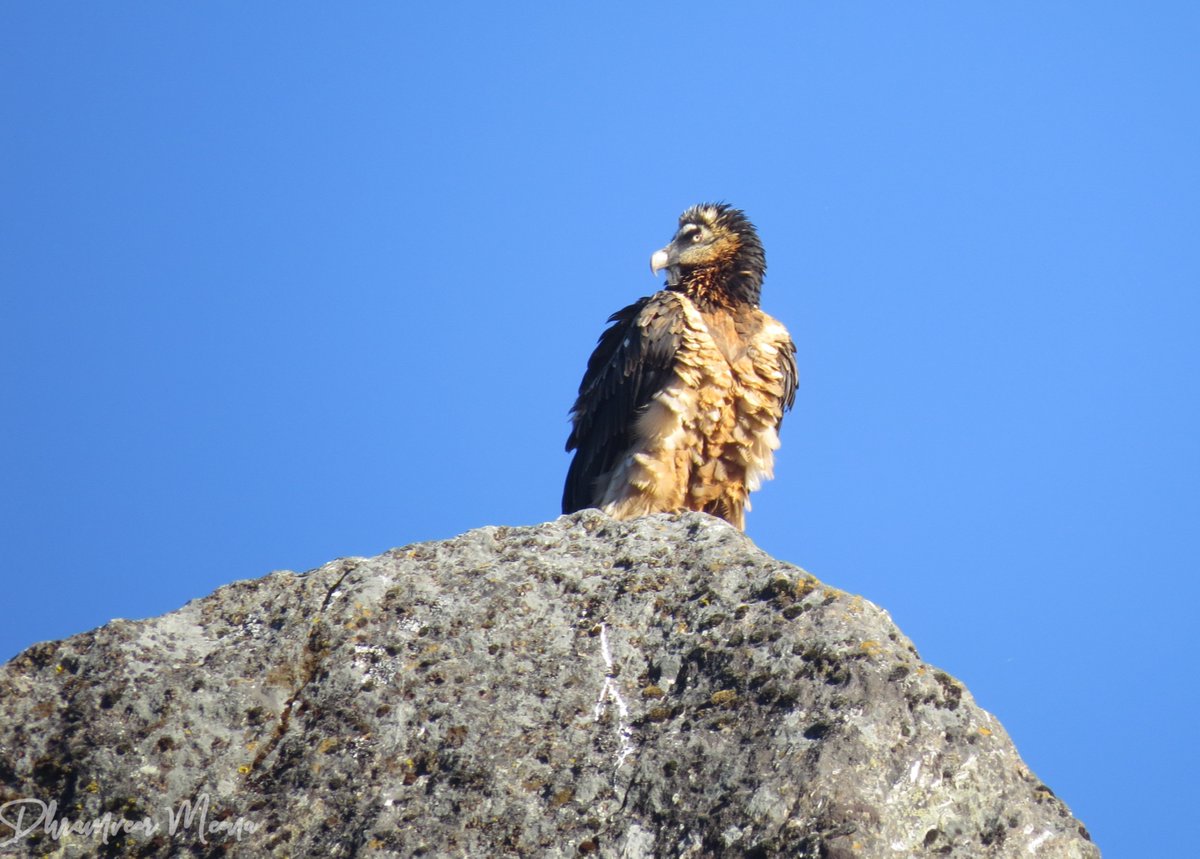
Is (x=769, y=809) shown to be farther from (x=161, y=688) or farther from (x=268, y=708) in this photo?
(x=161, y=688)

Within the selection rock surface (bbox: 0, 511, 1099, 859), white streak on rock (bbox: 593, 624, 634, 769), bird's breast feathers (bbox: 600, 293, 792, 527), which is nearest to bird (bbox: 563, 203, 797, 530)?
bird's breast feathers (bbox: 600, 293, 792, 527)

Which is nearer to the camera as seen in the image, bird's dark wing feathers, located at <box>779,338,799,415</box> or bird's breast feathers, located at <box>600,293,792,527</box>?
bird's breast feathers, located at <box>600,293,792,527</box>

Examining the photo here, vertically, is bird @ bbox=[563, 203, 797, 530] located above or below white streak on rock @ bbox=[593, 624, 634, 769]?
above

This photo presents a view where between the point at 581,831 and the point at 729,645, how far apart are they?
0.77 m

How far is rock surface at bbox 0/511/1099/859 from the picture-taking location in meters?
3.70

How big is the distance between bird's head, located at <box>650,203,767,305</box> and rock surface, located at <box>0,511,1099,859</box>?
565 centimetres

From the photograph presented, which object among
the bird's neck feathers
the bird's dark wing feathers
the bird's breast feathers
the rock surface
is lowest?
the rock surface

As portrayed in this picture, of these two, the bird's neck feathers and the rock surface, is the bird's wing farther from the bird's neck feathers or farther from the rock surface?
the rock surface

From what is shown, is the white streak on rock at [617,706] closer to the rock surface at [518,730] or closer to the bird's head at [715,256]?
the rock surface at [518,730]

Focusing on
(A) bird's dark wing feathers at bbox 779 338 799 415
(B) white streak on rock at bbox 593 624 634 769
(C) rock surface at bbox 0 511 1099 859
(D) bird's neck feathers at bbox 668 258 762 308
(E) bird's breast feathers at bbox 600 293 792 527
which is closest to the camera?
(C) rock surface at bbox 0 511 1099 859

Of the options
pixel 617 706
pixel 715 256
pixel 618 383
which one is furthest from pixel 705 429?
pixel 617 706

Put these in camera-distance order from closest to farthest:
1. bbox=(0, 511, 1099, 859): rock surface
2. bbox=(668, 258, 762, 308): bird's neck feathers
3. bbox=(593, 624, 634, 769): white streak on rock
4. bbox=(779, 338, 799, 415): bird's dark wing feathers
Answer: bbox=(0, 511, 1099, 859): rock surface, bbox=(593, 624, 634, 769): white streak on rock, bbox=(779, 338, 799, 415): bird's dark wing feathers, bbox=(668, 258, 762, 308): bird's neck feathers

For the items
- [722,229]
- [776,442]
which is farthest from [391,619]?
[722,229]

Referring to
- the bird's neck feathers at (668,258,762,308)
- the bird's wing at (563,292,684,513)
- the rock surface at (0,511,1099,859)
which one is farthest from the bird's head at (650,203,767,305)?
the rock surface at (0,511,1099,859)
